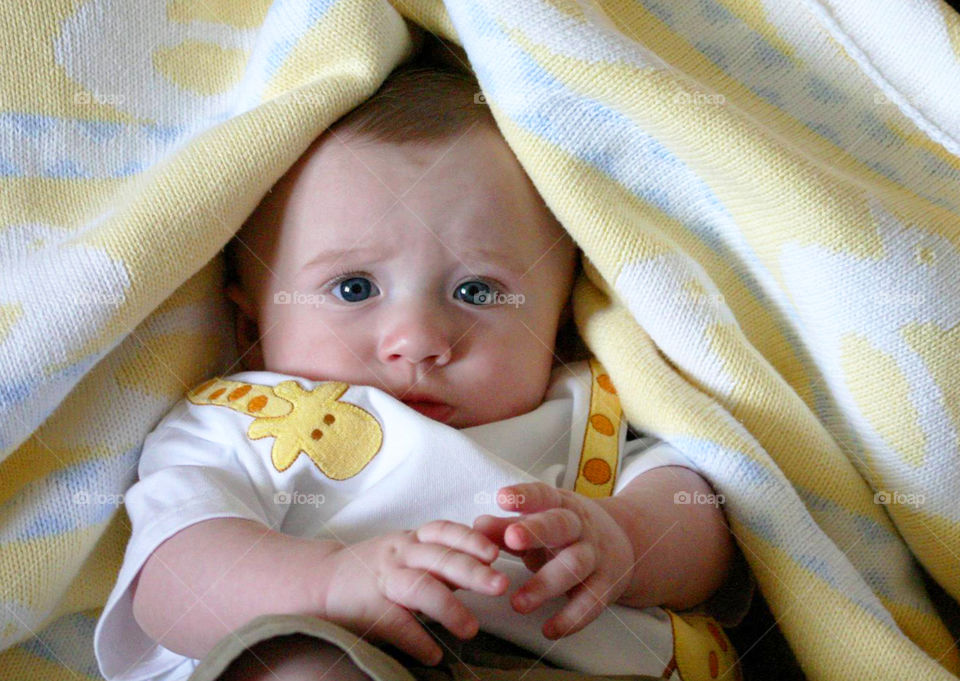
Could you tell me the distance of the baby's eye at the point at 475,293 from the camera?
0.96 m

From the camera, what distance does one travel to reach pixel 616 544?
77cm

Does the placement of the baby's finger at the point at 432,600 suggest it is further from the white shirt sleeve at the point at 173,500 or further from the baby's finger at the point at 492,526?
the white shirt sleeve at the point at 173,500

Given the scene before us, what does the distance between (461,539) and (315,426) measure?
0.27m

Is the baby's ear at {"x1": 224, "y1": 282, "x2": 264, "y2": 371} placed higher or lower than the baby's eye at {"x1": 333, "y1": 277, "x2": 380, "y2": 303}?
lower

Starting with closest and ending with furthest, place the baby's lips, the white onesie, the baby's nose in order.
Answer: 1. the baby's lips
2. the white onesie
3. the baby's nose

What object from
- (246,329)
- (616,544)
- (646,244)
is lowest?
(246,329)

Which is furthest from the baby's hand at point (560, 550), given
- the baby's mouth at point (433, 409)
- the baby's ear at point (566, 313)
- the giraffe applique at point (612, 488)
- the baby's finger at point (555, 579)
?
the baby's ear at point (566, 313)

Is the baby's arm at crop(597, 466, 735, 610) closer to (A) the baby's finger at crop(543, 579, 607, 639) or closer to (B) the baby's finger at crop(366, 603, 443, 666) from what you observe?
(A) the baby's finger at crop(543, 579, 607, 639)

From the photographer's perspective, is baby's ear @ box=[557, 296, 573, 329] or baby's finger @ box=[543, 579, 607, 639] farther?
baby's ear @ box=[557, 296, 573, 329]

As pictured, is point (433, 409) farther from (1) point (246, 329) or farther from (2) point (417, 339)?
(1) point (246, 329)


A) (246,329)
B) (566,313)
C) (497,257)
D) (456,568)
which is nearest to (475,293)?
(497,257)

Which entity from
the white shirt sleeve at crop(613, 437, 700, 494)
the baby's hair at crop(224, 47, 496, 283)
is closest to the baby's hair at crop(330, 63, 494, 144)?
the baby's hair at crop(224, 47, 496, 283)

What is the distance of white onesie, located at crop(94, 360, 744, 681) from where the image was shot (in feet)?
2.61

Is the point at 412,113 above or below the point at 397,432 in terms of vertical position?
above
